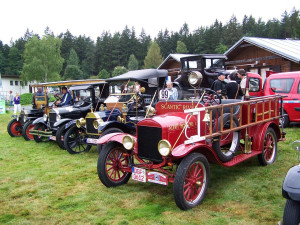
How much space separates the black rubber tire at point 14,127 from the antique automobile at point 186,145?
7.28 m

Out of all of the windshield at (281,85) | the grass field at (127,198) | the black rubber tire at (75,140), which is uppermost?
the windshield at (281,85)

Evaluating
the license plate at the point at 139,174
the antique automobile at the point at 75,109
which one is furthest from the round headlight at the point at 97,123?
the license plate at the point at 139,174

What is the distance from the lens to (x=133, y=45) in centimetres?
6312

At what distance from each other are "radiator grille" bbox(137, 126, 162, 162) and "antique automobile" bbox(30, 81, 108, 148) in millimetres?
4440

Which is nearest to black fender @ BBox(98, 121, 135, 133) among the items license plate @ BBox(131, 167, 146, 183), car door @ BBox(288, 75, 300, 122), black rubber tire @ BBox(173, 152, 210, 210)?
license plate @ BBox(131, 167, 146, 183)

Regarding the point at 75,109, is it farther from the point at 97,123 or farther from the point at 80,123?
the point at 97,123

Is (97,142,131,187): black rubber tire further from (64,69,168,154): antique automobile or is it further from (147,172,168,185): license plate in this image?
(64,69,168,154): antique automobile

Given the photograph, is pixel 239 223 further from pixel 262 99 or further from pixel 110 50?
pixel 110 50

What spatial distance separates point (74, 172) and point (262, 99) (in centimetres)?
398

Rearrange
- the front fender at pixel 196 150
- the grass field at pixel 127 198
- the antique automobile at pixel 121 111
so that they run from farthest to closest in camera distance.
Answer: the antique automobile at pixel 121 111 < the front fender at pixel 196 150 < the grass field at pixel 127 198

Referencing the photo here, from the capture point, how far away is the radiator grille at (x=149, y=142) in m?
Result: 4.15

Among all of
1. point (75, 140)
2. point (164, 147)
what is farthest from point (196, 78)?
point (75, 140)

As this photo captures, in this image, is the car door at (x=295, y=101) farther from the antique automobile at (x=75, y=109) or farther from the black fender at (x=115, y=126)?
the antique automobile at (x=75, y=109)

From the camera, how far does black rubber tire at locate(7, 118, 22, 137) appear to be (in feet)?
34.9
